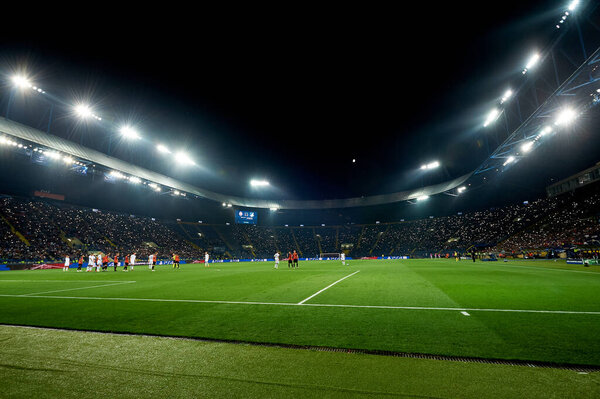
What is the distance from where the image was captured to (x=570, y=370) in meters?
2.89

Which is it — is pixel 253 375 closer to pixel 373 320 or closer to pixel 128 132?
pixel 373 320

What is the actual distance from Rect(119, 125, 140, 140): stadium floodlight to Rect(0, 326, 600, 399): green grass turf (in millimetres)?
31076

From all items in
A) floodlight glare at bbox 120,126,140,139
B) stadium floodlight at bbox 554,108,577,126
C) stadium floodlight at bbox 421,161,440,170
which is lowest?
stadium floodlight at bbox 554,108,577,126

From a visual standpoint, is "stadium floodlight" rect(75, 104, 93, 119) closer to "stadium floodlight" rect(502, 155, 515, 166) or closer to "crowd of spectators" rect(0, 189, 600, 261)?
"crowd of spectators" rect(0, 189, 600, 261)

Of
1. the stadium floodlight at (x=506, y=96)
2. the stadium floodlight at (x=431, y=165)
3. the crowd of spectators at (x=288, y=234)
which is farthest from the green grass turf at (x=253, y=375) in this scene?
the stadium floodlight at (x=431, y=165)

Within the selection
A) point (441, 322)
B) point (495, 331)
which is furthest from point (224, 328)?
point (495, 331)

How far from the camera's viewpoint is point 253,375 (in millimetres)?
2816

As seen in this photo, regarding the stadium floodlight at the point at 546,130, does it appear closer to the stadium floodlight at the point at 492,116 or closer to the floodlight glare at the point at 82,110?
the stadium floodlight at the point at 492,116

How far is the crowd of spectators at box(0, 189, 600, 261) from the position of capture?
108 ft

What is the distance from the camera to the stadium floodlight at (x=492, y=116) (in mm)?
22022

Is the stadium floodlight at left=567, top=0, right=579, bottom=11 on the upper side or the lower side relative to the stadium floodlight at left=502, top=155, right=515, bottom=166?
upper

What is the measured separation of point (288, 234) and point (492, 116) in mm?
51553

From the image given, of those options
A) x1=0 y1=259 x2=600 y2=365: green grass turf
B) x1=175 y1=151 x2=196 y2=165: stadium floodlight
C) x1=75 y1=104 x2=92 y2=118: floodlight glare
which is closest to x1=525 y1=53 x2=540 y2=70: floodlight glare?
x1=0 y1=259 x2=600 y2=365: green grass turf

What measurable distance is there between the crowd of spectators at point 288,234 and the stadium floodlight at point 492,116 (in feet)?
60.6
